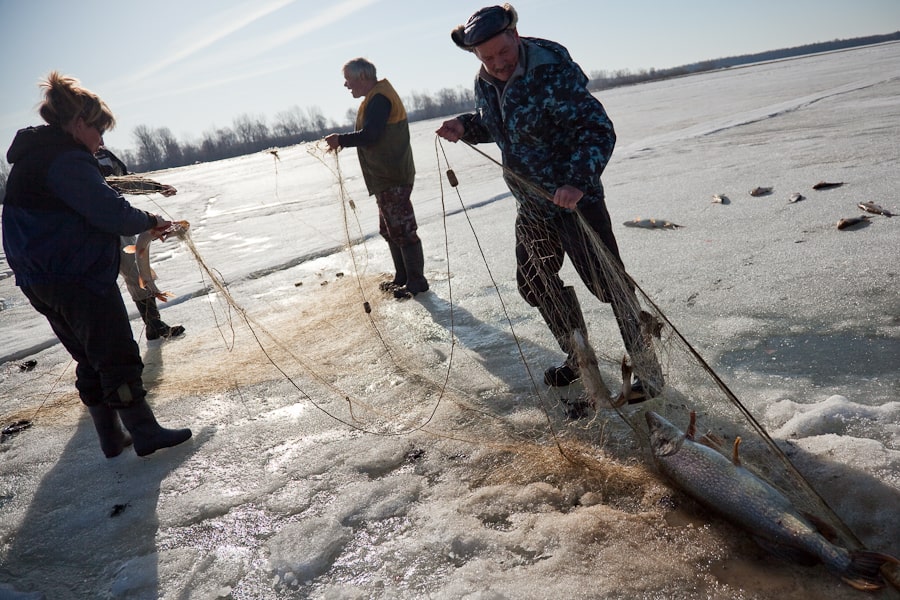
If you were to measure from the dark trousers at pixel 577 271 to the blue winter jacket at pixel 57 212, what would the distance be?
1998 millimetres

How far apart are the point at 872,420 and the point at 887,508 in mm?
549

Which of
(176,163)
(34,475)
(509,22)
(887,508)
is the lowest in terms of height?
(887,508)

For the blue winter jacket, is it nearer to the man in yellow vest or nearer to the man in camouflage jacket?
the man in camouflage jacket

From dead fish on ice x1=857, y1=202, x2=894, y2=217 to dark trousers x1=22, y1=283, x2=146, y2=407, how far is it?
5610 millimetres

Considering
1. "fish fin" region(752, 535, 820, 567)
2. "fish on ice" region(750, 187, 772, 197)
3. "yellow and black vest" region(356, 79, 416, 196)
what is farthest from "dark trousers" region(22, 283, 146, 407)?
"fish on ice" region(750, 187, 772, 197)

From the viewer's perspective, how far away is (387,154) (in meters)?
4.72

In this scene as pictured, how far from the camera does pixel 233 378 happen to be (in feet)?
12.8

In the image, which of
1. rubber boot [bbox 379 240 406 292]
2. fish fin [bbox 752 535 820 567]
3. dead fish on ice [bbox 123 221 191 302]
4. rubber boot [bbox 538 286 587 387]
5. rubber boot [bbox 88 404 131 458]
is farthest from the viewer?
rubber boot [bbox 379 240 406 292]

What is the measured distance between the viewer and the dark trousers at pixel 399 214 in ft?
16.0

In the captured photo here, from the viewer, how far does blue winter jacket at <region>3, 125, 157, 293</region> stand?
8.61 feet

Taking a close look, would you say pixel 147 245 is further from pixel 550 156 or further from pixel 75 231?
pixel 550 156

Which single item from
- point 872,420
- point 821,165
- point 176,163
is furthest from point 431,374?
point 176,163

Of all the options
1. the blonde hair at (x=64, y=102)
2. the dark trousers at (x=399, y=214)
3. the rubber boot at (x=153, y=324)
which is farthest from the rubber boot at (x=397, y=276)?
the blonde hair at (x=64, y=102)

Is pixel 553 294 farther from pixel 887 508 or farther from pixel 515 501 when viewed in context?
pixel 887 508
